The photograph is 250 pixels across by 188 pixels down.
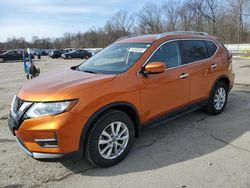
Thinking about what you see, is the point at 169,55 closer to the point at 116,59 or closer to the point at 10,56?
the point at 116,59

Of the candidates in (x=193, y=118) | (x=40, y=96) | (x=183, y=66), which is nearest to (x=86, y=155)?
(x=40, y=96)

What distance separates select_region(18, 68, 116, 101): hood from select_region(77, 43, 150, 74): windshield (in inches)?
13.3

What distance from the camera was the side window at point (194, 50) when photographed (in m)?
4.80

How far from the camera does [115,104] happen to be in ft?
11.6

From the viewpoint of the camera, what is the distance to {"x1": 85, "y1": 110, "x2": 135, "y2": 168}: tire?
134 inches

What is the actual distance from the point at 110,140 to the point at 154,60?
145 cm

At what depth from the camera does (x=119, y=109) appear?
3742 mm

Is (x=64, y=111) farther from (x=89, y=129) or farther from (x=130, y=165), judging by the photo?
(x=130, y=165)

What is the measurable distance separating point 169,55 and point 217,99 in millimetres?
1887

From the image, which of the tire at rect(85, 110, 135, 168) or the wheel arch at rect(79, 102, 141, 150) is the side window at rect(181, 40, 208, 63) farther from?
the tire at rect(85, 110, 135, 168)

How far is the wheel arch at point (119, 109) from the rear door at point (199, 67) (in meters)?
1.43

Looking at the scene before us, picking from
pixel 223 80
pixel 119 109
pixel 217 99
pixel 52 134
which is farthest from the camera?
pixel 223 80

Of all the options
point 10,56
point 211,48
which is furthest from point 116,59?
point 10,56

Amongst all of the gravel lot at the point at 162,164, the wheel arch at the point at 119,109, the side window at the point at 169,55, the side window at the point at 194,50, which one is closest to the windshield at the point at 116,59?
the side window at the point at 169,55
